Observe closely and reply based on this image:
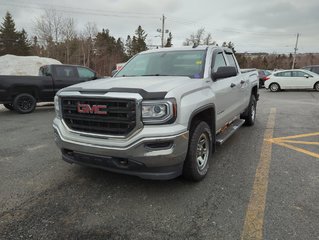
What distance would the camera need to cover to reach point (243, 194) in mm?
3412

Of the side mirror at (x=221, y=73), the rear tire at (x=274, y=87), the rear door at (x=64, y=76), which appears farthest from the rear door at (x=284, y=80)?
the side mirror at (x=221, y=73)

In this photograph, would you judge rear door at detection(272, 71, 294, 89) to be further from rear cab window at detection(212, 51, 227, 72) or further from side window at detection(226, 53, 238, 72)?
rear cab window at detection(212, 51, 227, 72)

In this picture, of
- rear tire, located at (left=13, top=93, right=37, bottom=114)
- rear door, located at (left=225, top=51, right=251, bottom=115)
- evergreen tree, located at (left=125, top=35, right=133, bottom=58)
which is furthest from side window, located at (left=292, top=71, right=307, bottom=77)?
evergreen tree, located at (left=125, top=35, right=133, bottom=58)

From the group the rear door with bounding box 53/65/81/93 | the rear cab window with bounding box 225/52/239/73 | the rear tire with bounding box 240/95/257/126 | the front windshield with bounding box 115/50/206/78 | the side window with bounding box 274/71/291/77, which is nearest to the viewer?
the front windshield with bounding box 115/50/206/78

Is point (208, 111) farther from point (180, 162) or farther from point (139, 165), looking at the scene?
point (139, 165)

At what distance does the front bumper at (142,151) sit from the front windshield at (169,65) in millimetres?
1344

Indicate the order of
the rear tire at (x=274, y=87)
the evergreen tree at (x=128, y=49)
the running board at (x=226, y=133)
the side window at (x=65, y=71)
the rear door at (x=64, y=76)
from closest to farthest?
the running board at (x=226, y=133)
the rear door at (x=64, y=76)
the side window at (x=65, y=71)
the rear tire at (x=274, y=87)
the evergreen tree at (x=128, y=49)

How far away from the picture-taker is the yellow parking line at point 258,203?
8.66ft

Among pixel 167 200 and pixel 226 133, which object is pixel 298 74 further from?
pixel 167 200

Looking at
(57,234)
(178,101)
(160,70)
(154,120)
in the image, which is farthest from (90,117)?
(160,70)

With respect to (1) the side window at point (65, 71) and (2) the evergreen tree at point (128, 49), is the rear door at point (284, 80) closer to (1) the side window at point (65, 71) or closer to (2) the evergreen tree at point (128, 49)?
(1) the side window at point (65, 71)

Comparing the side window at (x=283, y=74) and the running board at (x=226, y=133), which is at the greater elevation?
the side window at (x=283, y=74)

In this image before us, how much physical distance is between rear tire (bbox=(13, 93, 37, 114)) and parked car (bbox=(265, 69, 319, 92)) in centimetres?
1598

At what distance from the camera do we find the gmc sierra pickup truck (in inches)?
373
